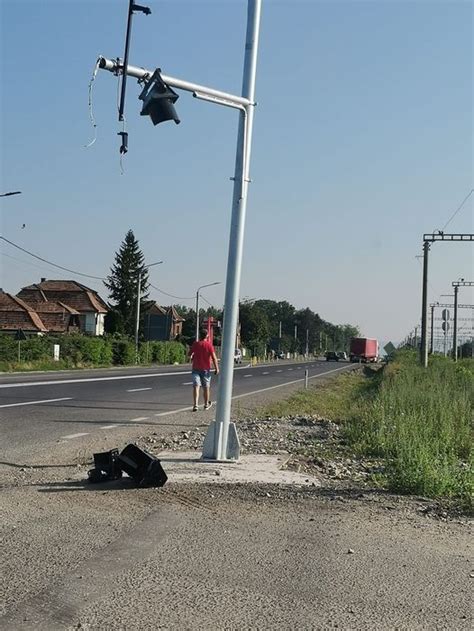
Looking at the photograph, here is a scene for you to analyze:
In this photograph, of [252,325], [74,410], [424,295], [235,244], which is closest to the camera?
[235,244]

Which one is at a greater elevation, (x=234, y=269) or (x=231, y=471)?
(x=234, y=269)

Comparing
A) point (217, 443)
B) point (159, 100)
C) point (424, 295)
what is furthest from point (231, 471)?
point (424, 295)

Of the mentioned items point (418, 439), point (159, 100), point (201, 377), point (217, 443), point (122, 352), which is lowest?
point (217, 443)

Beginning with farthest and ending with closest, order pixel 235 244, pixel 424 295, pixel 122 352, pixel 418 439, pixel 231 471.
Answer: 1. pixel 122 352
2. pixel 424 295
3. pixel 418 439
4. pixel 235 244
5. pixel 231 471

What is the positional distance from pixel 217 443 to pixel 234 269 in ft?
7.12

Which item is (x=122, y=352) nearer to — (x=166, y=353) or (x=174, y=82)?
(x=166, y=353)

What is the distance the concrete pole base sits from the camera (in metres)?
9.76

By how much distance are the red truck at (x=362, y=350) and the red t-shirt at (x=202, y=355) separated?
9219 cm

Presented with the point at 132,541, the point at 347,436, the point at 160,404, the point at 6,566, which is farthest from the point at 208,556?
the point at 160,404

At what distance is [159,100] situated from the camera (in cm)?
868

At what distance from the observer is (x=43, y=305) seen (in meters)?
99.0

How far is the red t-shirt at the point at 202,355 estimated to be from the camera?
1694 centimetres

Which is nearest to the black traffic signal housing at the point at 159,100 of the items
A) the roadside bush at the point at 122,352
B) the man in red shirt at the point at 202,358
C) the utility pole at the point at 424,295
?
the man in red shirt at the point at 202,358

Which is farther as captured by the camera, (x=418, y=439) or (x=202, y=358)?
(x=202, y=358)
